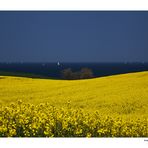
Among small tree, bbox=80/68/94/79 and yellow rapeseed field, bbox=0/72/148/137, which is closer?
yellow rapeseed field, bbox=0/72/148/137

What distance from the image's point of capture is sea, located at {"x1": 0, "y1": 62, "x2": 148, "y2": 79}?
6965mm

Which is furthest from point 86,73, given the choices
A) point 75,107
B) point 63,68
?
point 75,107

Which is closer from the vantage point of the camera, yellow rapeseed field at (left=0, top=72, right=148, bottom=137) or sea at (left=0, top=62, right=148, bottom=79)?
yellow rapeseed field at (left=0, top=72, right=148, bottom=137)

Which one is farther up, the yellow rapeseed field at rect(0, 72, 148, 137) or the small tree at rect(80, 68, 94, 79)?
the small tree at rect(80, 68, 94, 79)

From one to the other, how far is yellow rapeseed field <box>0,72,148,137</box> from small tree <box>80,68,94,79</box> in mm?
67

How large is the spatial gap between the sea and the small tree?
0.04 metres

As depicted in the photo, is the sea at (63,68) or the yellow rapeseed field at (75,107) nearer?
the yellow rapeseed field at (75,107)

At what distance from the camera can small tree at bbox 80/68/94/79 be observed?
7051 millimetres

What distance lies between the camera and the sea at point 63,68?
6.96 metres

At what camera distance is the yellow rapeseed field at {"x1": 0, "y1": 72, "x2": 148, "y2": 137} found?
6.74m

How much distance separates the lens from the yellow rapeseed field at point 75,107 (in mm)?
6737

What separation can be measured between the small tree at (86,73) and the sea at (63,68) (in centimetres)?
4

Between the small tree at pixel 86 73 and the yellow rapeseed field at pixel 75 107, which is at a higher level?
the small tree at pixel 86 73
